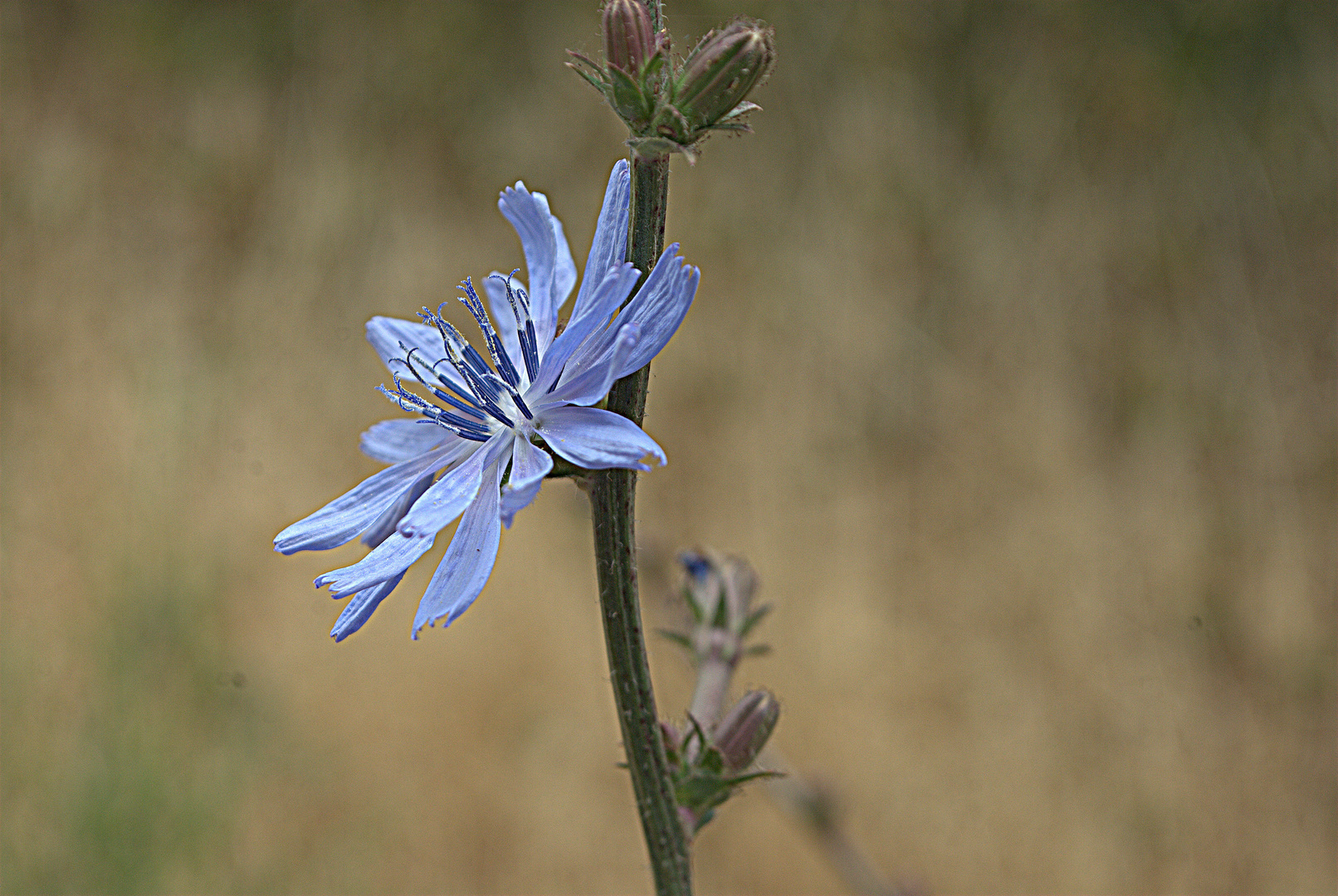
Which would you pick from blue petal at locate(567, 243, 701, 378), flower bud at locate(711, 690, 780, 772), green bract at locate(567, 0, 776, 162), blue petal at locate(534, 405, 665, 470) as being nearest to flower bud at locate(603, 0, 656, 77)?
green bract at locate(567, 0, 776, 162)

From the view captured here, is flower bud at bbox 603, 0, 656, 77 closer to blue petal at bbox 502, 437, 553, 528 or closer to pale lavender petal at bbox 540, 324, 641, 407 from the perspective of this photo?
pale lavender petal at bbox 540, 324, 641, 407

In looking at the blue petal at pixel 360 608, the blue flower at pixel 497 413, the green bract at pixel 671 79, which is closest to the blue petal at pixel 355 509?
the blue flower at pixel 497 413

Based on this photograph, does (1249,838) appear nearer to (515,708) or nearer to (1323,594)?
(1323,594)

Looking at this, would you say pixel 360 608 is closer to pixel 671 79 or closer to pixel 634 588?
pixel 634 588

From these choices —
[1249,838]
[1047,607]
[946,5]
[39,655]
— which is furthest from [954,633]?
[39,655]

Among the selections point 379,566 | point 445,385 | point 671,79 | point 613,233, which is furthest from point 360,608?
point 671,79

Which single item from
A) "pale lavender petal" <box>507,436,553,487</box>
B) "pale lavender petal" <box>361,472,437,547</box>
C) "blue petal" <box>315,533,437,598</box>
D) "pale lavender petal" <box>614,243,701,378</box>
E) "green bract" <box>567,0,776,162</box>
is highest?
"green bract" <box>567,0,776,162</box>
